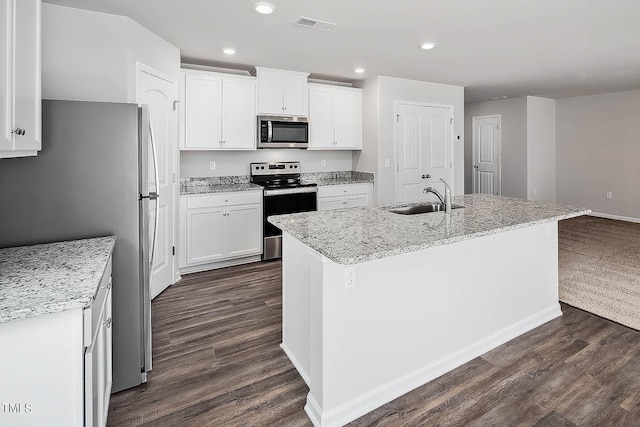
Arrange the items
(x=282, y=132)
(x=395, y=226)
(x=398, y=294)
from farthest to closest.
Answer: (x=282, y=132)
(x=395, y=226)
(x=398, y=294)

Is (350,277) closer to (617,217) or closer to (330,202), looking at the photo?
(330,202)

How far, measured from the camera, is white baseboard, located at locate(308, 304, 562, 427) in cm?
183

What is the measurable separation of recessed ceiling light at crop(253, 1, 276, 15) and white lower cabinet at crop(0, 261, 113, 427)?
2.35 m

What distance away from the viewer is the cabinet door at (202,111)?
4117mm

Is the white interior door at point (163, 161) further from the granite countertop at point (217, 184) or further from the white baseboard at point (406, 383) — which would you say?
the white baseboard at point (406, 383)

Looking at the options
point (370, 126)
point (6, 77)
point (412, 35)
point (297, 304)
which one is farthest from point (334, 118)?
point (6, 77)

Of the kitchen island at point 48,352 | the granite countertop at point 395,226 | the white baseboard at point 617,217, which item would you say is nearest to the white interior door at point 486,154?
the white baseboard at point 617,217

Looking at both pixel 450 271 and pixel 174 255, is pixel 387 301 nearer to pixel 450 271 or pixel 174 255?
pixel 450 271

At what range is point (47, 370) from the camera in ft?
3.91

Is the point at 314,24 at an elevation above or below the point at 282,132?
above

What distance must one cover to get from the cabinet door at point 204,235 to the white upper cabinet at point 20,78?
7.89 ft

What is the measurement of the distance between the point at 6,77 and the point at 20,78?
146 mm

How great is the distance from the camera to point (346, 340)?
1852 mm

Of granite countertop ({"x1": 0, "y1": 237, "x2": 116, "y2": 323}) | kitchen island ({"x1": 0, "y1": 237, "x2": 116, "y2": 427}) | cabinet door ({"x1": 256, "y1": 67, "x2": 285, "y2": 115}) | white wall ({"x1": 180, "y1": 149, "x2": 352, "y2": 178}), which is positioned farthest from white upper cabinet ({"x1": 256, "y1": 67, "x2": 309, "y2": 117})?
kitchen island ({"x1": 0, "y1": 237, "x2": 116, "y2": 427})
